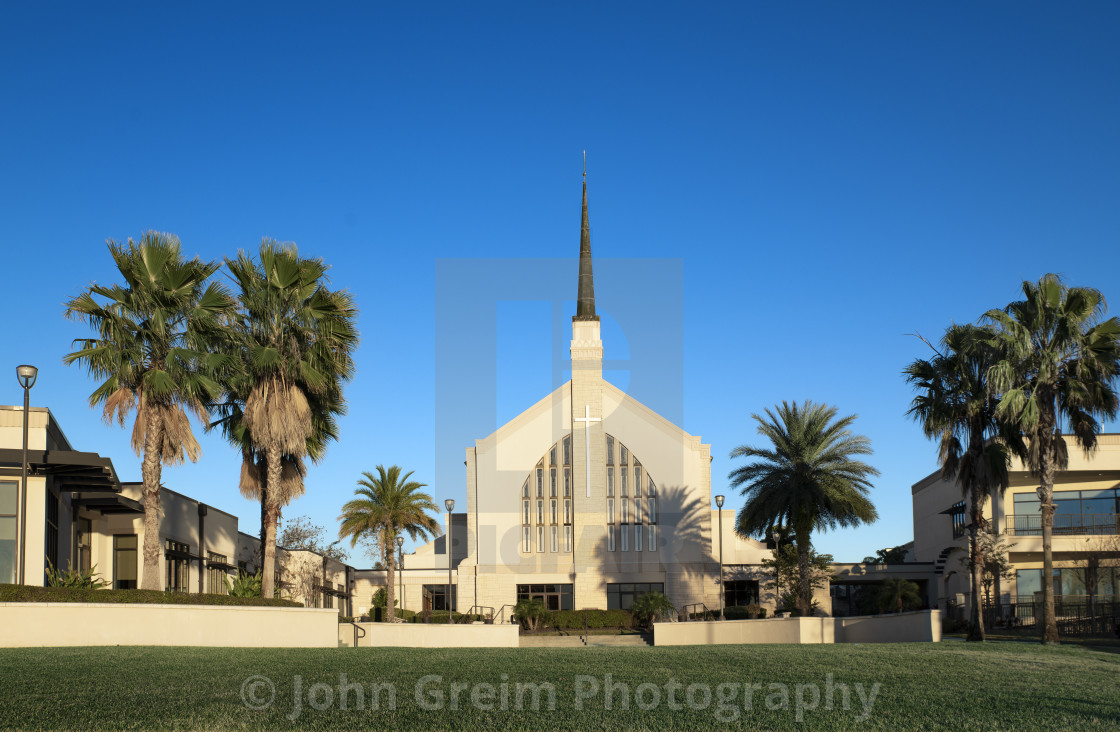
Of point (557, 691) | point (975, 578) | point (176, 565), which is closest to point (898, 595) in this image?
point (975, 578)

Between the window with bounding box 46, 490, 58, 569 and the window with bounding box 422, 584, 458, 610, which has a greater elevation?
the window with bounding box 46, 490, 58, 569

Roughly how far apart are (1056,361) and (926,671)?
596 inches

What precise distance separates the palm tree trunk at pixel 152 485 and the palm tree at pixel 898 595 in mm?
34963

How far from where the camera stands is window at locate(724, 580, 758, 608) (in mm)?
53438

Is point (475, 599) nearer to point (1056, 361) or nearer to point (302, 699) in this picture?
point (1056, 361)

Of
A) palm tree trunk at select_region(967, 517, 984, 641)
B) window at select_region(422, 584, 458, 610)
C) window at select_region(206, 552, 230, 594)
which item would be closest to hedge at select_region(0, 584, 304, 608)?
window at select_region(206, 552, 230, 594)

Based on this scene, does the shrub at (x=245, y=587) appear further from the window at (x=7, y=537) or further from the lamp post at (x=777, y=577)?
the lamp post at (x=777, y=577)

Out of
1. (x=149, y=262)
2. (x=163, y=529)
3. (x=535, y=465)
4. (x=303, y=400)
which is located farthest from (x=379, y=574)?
(x=149, y=262)

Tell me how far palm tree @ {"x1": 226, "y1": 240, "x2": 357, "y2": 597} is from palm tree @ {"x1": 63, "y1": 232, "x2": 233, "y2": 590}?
235 centimetres

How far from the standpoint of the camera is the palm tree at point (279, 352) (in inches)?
1091

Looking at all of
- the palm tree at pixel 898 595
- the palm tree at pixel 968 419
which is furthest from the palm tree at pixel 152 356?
the palm tree at pixel 898 595

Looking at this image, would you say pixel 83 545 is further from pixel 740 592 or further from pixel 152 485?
pixel 740 592

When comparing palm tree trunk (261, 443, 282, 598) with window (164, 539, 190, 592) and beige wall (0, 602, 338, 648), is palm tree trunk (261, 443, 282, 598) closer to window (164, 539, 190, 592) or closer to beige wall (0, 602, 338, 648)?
beige wall (0, 602, 338, 648)

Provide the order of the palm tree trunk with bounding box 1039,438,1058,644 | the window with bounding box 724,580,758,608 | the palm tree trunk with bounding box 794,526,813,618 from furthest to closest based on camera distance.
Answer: the window with bounding box 724,580,758,608
the palm tree trunk with bounding box 794,526,813,618
the palm tree trunk with bounding box 1039,438,1058,644
